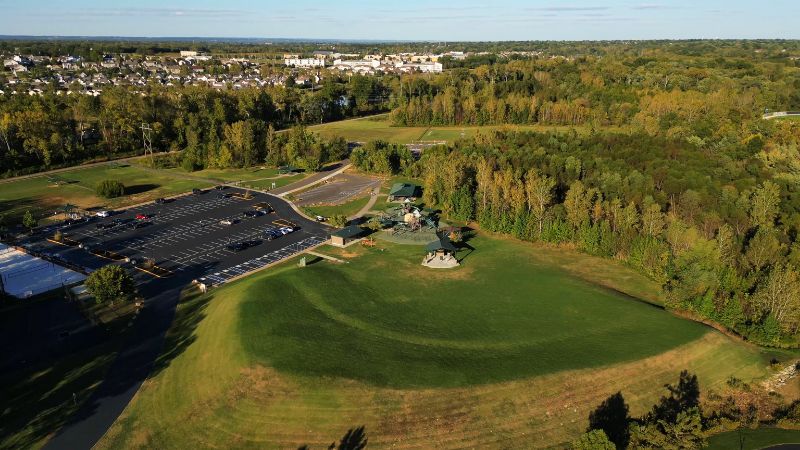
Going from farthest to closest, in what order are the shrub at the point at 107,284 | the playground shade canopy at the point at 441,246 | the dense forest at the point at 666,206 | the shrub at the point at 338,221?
the shrub at the point at 338,221 → the playground shade canopy at the point at 441,246 → the dense forest at the point at 666,206 → the shrub at the point at 107,284

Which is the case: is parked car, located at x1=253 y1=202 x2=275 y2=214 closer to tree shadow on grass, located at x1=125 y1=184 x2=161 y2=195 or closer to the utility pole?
tree shadow on grass, located at x1=125 y1=184 x2=161 y2=195

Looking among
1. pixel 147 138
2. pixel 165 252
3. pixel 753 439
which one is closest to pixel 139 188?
pixel 147 138

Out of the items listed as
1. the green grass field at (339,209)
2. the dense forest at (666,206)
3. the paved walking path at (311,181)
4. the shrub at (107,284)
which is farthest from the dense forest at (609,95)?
the shrub at (107,284)

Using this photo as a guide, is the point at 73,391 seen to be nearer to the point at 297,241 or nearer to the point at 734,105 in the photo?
the point at 297,241

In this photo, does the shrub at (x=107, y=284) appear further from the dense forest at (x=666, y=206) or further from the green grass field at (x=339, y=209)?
the dense forest at (x=666, y=206)

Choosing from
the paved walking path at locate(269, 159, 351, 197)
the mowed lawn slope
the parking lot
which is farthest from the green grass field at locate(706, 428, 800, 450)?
the paved walking path at locate(269, 159, 351, 197)

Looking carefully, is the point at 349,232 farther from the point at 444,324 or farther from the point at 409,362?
the point at 409,362

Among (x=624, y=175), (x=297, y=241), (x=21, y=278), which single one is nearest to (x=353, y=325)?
(x=297, y=241)
